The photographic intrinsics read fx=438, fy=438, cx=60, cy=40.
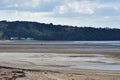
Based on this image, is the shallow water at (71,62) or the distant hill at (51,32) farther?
the distant hill at (51,32)

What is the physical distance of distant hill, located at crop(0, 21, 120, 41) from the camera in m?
178

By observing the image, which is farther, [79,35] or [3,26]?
[3,26]

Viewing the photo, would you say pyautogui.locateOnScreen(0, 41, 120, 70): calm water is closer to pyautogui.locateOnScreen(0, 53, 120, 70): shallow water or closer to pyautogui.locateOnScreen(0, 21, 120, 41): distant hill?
pyautogui.locateOnScreen(0, 53, 120, 70): shallow water

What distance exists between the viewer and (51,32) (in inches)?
7372

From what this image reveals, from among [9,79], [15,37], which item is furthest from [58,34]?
[9,79]

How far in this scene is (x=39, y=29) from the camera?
194125mm

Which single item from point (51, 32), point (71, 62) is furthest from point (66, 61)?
point (51, 32)

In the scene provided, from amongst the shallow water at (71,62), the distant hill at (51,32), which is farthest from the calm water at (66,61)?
the distant hill at (51,32)

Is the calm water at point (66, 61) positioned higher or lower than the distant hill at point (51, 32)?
higher

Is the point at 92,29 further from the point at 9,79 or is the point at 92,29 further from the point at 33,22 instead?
the point at 9,79

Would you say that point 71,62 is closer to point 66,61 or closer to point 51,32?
point 66,61

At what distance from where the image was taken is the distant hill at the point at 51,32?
17775cm

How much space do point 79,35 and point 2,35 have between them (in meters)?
32.7

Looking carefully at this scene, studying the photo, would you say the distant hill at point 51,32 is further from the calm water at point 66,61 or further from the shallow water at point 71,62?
the shallow water at point 71,62
